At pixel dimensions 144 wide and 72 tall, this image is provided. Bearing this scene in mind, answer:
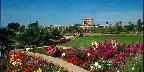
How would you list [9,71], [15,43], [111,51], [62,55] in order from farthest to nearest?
1. [15,43]
2. [62,55]
3. [111,51]
4. [9,71]

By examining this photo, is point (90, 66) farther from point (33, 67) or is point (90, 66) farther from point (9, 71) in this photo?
point (9, 71)

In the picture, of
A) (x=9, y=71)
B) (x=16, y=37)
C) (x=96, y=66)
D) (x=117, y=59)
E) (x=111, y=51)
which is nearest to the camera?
(x=9, y=71)

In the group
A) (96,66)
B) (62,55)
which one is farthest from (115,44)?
(96,66)

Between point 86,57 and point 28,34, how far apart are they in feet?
56.3

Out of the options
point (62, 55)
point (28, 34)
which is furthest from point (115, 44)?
point (28, 34)

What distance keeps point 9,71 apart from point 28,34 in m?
21.4

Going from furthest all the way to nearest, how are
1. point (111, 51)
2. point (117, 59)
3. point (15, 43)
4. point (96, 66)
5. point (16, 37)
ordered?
point (16, 37) → point (15, 43) → point (111, 51) → point (117, 59) → point (96, 66)

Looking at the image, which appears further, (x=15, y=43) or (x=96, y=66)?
(x=15, y=43)

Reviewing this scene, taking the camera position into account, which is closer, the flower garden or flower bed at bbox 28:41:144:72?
the flower garden

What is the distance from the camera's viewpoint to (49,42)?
35.7 meters

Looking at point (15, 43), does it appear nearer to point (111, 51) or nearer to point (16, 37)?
point (16, 37)

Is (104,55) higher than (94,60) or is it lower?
higher

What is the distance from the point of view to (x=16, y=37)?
33.8 meters

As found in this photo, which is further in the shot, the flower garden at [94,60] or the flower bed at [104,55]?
the flower bed at [104,55]
